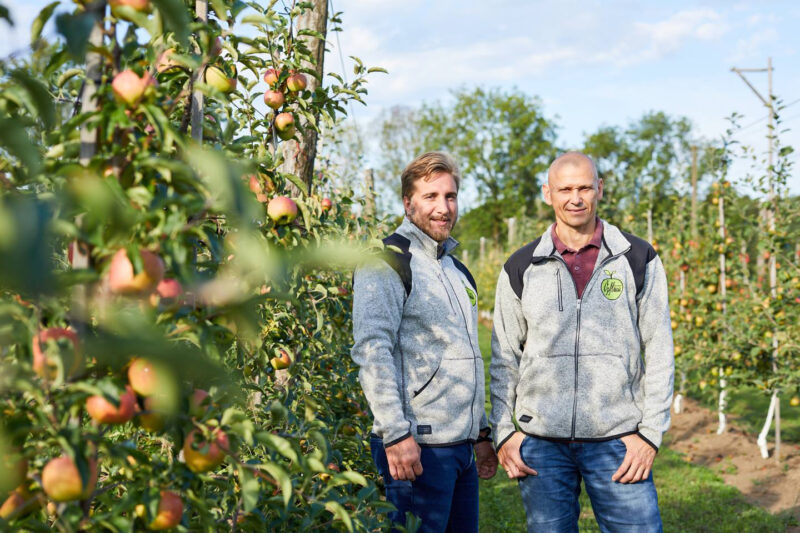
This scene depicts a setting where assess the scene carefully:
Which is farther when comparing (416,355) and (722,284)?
(722,284)

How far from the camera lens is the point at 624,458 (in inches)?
87.8

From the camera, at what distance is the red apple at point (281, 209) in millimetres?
1580

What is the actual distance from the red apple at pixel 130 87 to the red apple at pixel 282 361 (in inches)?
53.7

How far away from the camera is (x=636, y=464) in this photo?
7.24 feet

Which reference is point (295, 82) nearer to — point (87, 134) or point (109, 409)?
point (87, 134)

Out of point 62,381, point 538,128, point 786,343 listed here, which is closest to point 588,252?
point 62,381

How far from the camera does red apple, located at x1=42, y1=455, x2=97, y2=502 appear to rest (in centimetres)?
87

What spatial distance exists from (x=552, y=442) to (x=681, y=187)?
7.06m

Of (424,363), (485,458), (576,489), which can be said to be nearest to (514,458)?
(485,458)

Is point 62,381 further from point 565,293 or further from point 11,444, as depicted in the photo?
point 565,293

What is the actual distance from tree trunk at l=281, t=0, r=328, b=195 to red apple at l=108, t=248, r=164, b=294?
178 centimetres

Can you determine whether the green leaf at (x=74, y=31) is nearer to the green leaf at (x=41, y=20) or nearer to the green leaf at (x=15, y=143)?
the green leaf at (x=15, y=143)

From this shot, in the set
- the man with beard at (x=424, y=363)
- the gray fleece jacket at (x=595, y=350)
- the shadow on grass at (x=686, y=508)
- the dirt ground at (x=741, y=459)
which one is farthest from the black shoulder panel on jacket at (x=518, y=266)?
the dirt ground at (x=741, y=459)

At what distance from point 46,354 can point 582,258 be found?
195 centimetres
